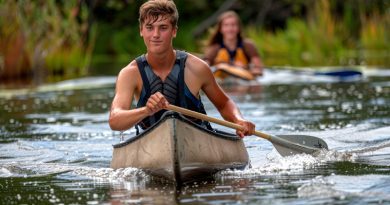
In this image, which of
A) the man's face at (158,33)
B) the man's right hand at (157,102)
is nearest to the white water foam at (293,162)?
the man's face at (158,33)

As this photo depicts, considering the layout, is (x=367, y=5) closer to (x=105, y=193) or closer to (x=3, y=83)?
(x=3, y=83)

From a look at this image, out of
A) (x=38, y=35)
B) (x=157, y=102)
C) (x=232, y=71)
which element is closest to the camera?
(x=157, y=102)

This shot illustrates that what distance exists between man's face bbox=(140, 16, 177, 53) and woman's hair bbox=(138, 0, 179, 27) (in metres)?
0.02

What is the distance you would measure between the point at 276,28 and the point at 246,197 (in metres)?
28.4

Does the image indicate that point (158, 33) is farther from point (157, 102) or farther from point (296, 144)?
point (296, 144)

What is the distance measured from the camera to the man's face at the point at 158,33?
7.94 metres

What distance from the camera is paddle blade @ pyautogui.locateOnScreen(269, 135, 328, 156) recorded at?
8.94m

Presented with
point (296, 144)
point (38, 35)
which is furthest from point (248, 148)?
point (38, 35)

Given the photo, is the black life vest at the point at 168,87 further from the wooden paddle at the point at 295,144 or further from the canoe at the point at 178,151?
the wooden paddle at the point at 295,144

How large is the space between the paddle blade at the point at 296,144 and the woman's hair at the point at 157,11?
1.46 metres

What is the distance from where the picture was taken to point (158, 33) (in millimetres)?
7949

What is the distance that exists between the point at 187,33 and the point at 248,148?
2401 centimetres

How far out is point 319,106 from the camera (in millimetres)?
14672

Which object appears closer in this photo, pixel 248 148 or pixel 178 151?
pixel 178 151
